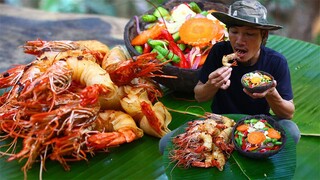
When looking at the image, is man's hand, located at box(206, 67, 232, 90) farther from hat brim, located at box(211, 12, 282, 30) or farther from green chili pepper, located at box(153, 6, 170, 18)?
green chili pepper, located at box(153, 6, 170, 18)

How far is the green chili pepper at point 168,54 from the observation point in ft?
14.7

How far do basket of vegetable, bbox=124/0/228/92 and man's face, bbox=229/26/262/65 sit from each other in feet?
2.89

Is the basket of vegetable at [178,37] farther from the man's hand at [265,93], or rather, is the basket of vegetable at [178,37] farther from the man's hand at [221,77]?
the man's hand at [265,93]

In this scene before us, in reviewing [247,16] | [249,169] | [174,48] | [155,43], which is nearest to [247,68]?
[247,16]

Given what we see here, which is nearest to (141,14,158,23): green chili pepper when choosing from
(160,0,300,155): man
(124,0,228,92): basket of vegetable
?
(124,0,228,92): basket of vegetable

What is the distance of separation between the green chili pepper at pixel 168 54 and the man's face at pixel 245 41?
1.11 meters

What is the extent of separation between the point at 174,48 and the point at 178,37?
0.20 metres

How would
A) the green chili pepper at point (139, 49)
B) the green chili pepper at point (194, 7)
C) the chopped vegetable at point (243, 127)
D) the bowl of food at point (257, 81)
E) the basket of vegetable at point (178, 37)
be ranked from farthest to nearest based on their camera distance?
the green chili pepper at point (194, 7) < the green chili pepper at point (139, 49) < the basket of vegetable at point (178, 37) < the chopped vegetable at point (243, 127) < the bowl of food at point (257, 81)

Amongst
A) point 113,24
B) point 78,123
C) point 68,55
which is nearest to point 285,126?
point 78,123

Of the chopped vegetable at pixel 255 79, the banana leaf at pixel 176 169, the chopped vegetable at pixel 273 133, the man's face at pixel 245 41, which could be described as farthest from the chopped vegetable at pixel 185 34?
the chopped vegetable at pixel 273 133

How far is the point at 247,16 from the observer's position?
3.32 m

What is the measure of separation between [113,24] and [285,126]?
175 inches

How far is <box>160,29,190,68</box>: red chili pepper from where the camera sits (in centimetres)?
451

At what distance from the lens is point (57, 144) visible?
140 inches
